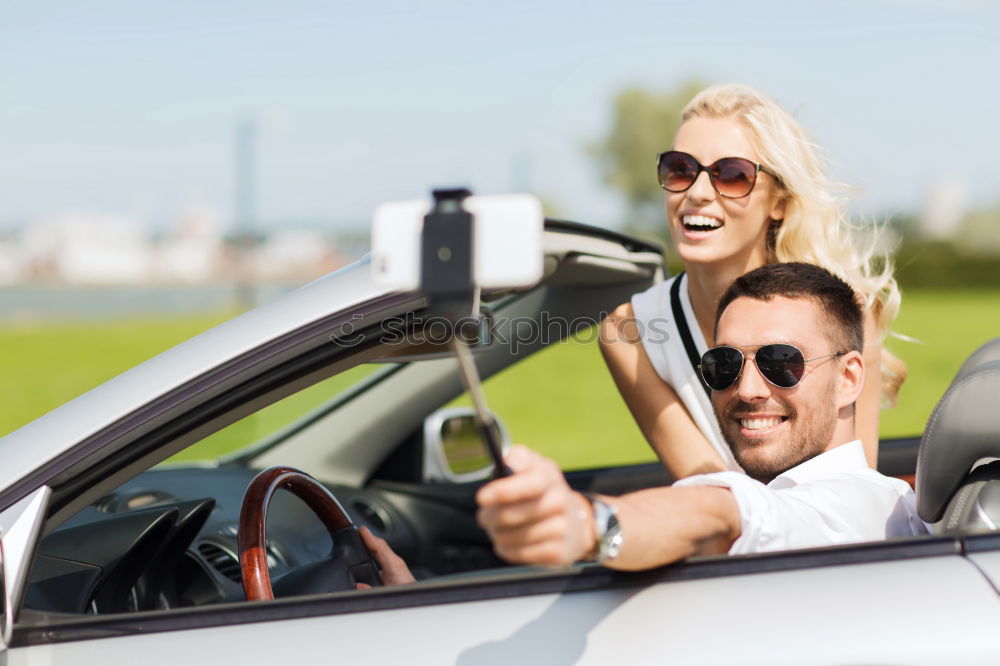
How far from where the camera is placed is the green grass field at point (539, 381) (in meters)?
8.37

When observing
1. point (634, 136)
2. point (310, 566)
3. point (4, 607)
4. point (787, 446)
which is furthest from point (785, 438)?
point (634, 136)

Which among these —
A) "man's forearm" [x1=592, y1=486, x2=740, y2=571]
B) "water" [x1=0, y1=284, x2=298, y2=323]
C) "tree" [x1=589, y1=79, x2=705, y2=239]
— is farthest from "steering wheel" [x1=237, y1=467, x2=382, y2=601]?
"tree" [x1=589, y1=79, x2=705, y2=239]

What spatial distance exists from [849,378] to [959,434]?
286 mm

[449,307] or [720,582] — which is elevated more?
[449,307]

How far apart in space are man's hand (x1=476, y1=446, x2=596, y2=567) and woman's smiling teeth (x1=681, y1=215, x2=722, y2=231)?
1.76 m

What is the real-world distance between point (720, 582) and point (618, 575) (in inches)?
6.2

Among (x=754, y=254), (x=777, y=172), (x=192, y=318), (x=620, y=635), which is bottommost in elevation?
(x=192, y=318)

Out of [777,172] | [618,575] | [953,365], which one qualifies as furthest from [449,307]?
[953,365]

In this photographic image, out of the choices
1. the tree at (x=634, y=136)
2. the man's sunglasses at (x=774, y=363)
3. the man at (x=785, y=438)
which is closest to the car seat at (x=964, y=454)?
the man at (x=785, y=438)

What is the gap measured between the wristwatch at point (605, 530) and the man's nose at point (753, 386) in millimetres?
684

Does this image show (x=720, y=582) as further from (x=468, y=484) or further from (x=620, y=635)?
(x=468, y=484)

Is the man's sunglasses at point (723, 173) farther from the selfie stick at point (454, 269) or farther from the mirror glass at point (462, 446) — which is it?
the selfie stick at point (454, 269)

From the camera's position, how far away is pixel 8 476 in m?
1.81

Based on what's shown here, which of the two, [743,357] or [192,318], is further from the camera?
[192,318]
